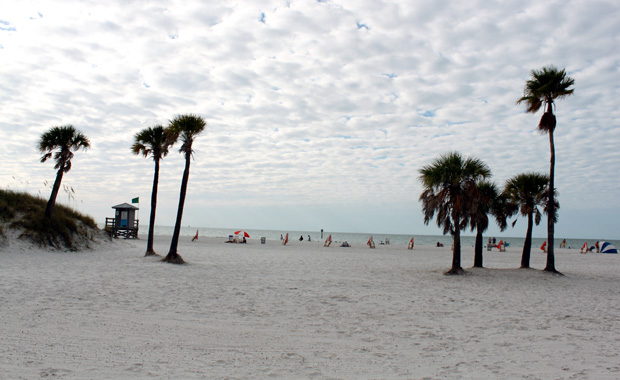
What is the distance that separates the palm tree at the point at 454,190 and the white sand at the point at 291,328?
4035 mm

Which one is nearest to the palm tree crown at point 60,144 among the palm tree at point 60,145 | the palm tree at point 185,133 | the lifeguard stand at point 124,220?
the palm tree at point 60,145

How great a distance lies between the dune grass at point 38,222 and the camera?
20156 mm

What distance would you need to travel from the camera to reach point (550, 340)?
7230 millimetres

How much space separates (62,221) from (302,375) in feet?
70.9

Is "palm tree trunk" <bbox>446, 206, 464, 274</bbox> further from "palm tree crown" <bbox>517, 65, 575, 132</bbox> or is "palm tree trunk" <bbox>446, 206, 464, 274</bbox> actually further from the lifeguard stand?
the lifeguard stand

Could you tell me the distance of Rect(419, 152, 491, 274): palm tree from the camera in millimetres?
17391

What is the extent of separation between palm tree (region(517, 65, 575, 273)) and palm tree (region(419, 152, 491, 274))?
11.7 ft

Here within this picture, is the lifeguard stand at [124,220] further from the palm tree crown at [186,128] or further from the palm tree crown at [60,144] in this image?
the palm tree crown at [186,128]

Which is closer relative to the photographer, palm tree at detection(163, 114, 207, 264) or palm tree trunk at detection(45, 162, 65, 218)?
palm tree at detection(163, 114, 207, 264)

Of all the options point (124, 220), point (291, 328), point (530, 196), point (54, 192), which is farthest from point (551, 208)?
point (124, 220)

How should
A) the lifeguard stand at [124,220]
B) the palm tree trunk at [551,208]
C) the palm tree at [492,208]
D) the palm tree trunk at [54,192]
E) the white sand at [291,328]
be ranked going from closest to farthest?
1. the white sand at [291,328]
2. the palm tree trunk at [551,208]
3. the palm tree at [492,208]
4. the palm tree trunk at [54,192]
5. the lifeguard stand at [124,220]

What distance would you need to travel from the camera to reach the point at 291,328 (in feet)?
25.1

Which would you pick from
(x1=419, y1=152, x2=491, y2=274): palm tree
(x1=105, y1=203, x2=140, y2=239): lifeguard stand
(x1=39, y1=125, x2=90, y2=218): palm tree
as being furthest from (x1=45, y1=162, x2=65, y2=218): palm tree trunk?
(x1=419, y1=152, x2=491, y2=274): palm tree

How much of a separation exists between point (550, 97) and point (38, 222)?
25782mm
